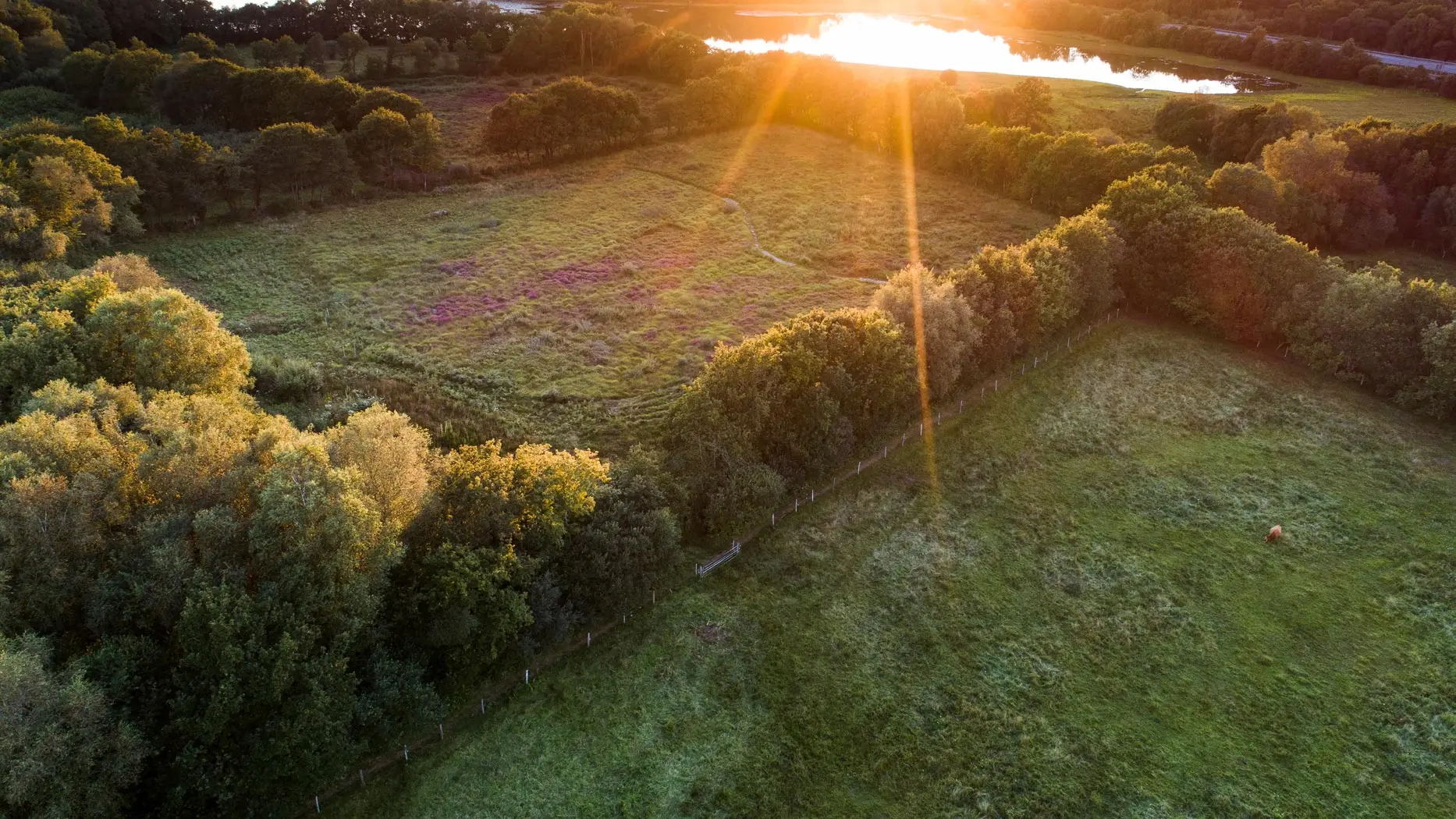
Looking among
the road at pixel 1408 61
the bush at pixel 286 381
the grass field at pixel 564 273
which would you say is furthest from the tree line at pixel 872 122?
the road at pixel 1408 61

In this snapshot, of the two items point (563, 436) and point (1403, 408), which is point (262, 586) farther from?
point (1403, 408)

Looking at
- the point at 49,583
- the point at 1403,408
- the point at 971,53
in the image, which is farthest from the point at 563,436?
the point at 971,53

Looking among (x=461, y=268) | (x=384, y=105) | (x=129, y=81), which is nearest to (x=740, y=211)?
(x=461, y=268)

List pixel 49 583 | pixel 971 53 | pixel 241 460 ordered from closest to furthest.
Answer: pixel 49 583 → pixel 241 460 → pixel 971 53

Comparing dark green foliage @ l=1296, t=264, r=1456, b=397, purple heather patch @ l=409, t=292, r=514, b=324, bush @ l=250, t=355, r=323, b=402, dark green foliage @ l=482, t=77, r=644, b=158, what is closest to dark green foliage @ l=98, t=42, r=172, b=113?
dark green foliage @ l=482, t=77, r=644, b=158

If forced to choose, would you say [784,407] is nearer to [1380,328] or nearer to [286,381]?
[286,381]
